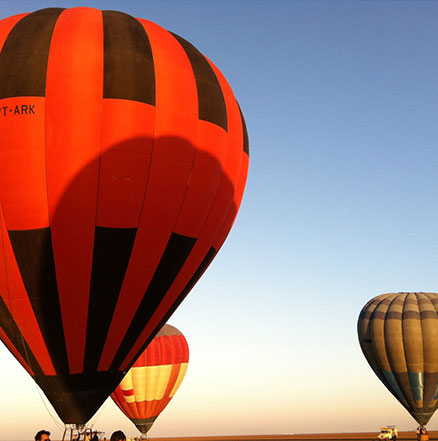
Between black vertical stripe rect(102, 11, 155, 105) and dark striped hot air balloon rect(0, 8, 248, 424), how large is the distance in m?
0.03

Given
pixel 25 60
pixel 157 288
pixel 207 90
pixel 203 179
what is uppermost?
pixel 25 60

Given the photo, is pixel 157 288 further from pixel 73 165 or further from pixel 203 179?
pixel 73 165

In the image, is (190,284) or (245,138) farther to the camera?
(245,138)

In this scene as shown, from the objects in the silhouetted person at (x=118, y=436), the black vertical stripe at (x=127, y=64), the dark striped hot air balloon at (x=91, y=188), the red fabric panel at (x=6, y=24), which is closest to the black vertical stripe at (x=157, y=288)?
the dark striped hot air balloon at (x=91, y=188)

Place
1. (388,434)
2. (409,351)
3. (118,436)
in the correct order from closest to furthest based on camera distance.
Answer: (118,436) → (409,351) → (388,434)

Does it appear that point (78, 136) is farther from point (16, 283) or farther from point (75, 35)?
point (16, 283)

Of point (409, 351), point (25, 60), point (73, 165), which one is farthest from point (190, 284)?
point (409, 351)

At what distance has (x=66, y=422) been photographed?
50.1 ft

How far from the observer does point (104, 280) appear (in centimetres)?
1511

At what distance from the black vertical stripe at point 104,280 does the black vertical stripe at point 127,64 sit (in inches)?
126

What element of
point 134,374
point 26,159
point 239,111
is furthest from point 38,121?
point 134,374

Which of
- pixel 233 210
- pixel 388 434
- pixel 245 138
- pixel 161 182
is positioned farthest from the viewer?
pixel 388 434

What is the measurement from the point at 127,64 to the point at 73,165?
2773mm

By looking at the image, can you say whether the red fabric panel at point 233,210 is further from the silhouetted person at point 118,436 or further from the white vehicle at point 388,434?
the white vehicle at point 388,434
